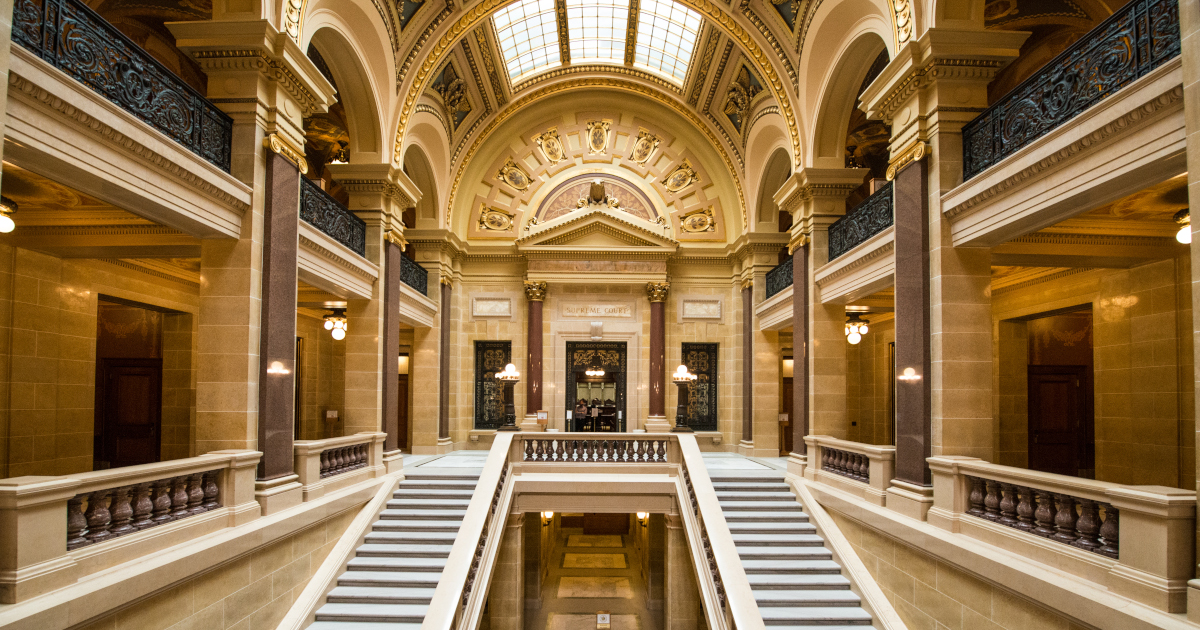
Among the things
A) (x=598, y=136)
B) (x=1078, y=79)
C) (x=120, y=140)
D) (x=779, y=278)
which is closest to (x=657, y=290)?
(x=779, y=278)

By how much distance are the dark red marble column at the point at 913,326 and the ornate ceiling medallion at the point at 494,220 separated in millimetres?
11856

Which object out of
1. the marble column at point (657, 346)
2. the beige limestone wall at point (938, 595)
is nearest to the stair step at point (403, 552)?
the beige limestone wall at point (938, 595)

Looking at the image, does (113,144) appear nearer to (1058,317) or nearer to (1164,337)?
(1164,337)

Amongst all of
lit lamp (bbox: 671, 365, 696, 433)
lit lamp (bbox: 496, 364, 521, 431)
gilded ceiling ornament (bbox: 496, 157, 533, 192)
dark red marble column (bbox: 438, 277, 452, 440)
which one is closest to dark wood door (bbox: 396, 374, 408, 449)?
dark red marble column (bbox: 438, 277, 452, 440)

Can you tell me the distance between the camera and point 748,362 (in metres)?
17.1

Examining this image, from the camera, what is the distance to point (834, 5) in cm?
1038

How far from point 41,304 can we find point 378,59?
6.24 m

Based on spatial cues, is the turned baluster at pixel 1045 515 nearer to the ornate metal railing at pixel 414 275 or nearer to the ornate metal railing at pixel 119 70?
the ornate metal railing at pixel 119 70

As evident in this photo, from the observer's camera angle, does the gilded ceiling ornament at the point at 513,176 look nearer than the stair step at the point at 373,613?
No

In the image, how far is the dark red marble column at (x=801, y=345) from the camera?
12375 millimetres

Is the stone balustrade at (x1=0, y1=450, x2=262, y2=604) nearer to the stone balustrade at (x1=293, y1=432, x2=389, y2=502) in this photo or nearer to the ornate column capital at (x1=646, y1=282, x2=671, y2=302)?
the stone balustrade at (x1=293, y1=432, x2=389, y2=502)

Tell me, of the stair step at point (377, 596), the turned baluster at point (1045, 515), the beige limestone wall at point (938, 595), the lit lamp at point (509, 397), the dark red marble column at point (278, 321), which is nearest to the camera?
the beige limestone wall at point (938, 595)

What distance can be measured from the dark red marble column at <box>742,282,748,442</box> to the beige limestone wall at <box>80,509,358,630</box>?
10823 millimetres

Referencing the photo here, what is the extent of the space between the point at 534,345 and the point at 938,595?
12123 millimetres
